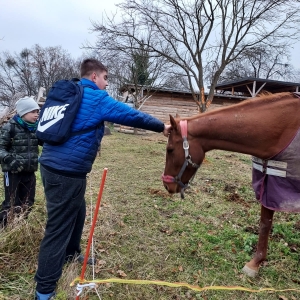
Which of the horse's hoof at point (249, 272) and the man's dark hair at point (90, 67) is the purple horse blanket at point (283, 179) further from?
the man's dark hair at point (90, 67)

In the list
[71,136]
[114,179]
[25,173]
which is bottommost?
[114,179]

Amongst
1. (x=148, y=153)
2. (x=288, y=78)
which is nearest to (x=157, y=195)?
(x=148, y=153)

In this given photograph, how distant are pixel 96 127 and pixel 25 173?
1.84 m

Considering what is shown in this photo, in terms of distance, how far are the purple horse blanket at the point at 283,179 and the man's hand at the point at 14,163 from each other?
9.34 ft

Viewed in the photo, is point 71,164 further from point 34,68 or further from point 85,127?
point 34,68

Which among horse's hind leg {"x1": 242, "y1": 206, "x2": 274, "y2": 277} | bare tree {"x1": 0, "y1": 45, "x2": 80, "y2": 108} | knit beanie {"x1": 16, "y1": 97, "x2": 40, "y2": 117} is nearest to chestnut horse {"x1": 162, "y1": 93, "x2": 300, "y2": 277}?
horse's hind leg {"x1": 242, "y1": 206, "x2": 274, "y2": 277}

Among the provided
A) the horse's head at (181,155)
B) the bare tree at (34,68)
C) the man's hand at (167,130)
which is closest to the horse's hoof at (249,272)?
the horse's head at (181,155)

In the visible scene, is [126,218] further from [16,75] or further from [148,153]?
[16,75]

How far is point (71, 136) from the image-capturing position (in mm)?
2035

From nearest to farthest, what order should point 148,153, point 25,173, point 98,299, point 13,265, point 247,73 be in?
point 98,299, point 13,265, point 25,173, point 148,153, point 247,73

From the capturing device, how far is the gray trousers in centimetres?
210

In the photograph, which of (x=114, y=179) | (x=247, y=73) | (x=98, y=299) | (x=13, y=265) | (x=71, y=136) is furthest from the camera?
(x=247, y=73)

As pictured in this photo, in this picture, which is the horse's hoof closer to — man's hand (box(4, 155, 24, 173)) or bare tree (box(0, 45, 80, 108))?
man's hand (box(4, 155, 24, 173))

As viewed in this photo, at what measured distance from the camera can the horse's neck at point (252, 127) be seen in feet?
8.29
